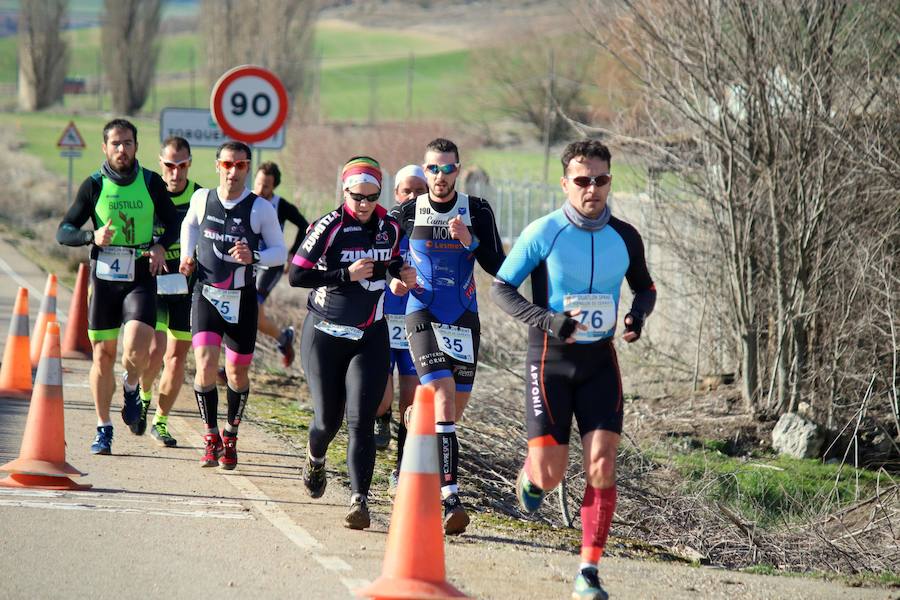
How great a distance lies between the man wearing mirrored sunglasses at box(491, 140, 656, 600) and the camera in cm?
657

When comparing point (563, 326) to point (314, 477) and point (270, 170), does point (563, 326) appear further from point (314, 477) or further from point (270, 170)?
point (270, 170)

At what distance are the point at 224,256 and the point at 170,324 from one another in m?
1.37

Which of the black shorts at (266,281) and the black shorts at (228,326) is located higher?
the black shorts at (266,281)

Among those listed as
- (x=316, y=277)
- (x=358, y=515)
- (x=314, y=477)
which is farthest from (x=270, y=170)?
(x=358, y=515)

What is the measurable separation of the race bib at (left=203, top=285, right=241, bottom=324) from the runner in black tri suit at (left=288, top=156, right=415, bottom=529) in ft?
3.99

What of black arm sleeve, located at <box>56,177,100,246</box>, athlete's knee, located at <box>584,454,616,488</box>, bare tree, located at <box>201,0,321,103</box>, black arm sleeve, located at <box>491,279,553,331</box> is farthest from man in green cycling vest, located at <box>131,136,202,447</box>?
bare tree, located at <box>201,0,321,103</box>

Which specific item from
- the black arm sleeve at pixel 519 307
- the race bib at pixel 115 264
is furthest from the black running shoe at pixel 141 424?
the black arm sleeve at pixel 519 307

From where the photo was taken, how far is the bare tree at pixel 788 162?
12.1m

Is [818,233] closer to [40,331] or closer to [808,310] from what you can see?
[808,310]

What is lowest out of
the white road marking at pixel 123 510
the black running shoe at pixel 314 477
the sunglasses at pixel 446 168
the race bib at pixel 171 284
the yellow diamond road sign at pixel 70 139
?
the white road marking at pixel 123 510

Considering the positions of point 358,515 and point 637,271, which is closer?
point 637,271

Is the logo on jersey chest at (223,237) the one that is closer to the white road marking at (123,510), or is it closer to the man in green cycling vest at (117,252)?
the man in green cycling vest at (117,252)

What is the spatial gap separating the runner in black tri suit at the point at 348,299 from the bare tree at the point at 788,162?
221 inches

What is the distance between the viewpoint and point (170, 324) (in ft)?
32.4
